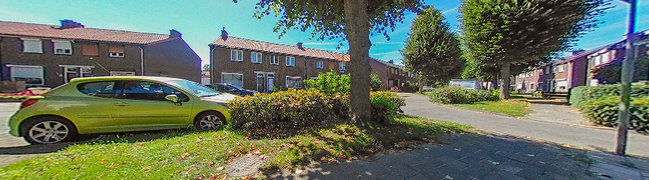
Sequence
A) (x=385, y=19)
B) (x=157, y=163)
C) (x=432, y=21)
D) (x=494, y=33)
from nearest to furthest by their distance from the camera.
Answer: (x=157, y=163) → (x=385, y=19) → (x=494, y=33) → (x=432, y=21)

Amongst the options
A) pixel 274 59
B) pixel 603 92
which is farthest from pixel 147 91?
pixel 274 59

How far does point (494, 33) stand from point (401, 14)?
9870mm

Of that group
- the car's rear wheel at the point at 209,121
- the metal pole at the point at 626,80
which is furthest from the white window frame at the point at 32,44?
the metal pole at the point at 626,80

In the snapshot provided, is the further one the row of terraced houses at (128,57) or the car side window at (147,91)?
the row of terraced houses at (128,57)

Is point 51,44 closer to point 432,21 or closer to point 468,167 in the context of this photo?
point 468,167

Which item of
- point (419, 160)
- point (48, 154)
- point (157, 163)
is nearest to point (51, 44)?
point (48, 154)

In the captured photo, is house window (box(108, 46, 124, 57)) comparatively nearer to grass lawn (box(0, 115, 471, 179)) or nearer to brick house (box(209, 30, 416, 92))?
brick house (box(209, 30, 416, 92))

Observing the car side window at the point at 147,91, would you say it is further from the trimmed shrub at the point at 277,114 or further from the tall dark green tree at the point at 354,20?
the tall dark green tree at the point at 354,20

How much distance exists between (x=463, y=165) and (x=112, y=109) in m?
6.90

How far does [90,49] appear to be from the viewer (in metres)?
18.1

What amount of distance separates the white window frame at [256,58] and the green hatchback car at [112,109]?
17.5 meters

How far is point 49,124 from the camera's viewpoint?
401 cm

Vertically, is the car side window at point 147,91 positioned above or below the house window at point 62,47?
below

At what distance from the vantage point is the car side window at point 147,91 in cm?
452
